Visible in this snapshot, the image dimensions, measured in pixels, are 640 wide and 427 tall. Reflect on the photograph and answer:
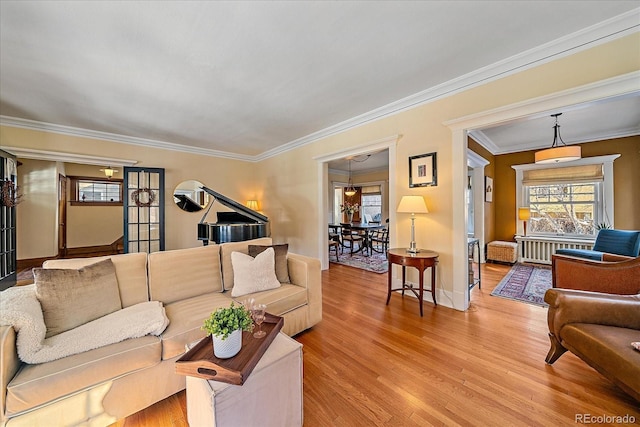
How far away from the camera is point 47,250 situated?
17.8ft

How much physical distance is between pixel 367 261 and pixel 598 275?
3511 millimetres

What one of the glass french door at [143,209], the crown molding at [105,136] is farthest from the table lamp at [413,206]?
the glass french door at [143,209]

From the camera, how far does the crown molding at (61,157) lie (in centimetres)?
380

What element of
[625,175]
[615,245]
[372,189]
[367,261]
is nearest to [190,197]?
[367,261]

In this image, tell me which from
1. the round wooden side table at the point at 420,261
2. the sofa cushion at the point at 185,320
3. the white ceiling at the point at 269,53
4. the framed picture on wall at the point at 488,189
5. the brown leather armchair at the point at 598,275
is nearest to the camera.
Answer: the sofa cushion at the point at 185,320

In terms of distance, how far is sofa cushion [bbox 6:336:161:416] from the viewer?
1.13 m

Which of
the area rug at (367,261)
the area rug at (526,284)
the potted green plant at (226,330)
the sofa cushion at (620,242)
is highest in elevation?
the sofa cushion at (620,242)

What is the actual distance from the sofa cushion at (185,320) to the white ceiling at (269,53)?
2.28 meters

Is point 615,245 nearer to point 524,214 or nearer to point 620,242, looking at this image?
point 620,242

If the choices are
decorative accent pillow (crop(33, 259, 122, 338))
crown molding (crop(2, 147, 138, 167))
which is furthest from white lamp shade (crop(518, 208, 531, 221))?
crown molding (crop(2, 147, 138, 167))

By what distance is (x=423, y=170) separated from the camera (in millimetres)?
3146

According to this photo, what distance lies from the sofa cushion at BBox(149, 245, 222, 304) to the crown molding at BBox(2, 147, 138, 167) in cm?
371

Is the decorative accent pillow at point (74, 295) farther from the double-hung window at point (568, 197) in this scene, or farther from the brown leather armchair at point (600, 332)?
the double-hung window at point (568, 197)

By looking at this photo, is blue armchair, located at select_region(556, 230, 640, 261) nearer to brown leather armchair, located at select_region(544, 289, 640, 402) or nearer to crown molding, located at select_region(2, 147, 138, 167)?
brown leather armchair, located at select_region(544, 289, 640, 402)
